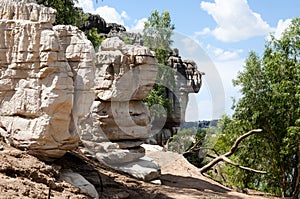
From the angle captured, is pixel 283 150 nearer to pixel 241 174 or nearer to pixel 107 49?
pixel 241 174

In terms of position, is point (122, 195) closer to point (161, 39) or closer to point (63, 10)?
point (63, 10)

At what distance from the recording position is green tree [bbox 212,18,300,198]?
1337cm

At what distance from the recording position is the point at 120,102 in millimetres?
10195

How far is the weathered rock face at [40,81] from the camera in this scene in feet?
20.8

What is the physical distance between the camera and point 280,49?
13.9 meters

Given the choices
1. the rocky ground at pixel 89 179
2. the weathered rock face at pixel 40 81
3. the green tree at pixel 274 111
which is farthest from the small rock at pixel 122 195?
the green tree at pixel 274 111

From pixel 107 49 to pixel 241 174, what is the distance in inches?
312

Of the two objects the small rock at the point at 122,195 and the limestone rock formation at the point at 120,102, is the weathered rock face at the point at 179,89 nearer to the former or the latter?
the limestone rock formation at the point at 120,102

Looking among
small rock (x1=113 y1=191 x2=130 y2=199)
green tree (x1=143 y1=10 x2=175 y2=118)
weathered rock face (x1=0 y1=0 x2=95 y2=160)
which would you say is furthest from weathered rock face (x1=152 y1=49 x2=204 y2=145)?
weathered rock face (x1=0 y1=0 x2=95 y2=160)

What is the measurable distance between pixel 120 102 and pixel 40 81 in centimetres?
391

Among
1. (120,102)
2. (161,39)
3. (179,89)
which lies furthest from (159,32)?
(120,102)

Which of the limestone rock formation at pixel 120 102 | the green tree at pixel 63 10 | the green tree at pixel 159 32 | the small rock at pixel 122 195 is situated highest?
the green tree at pixel 159 32

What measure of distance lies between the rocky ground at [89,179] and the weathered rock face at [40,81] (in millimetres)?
356

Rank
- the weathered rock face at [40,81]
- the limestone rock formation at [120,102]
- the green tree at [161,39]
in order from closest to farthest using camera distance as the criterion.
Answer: the weathered rock face at [40,81]
the limestone rock formation at [120,102]
the green tree at [161,39]
